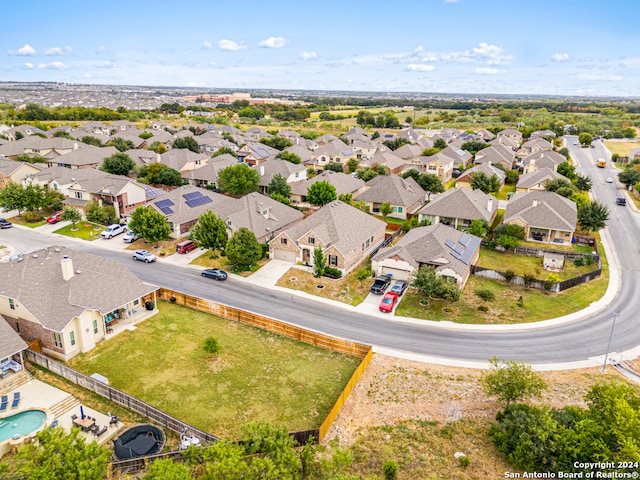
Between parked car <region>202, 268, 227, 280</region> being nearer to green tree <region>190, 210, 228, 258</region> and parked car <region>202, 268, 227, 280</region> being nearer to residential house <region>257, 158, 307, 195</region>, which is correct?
green tree <region>190, 210, 228, 258</region>

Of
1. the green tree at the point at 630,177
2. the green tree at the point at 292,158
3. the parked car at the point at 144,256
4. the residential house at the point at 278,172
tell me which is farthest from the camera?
the green tree at the point at 292,158

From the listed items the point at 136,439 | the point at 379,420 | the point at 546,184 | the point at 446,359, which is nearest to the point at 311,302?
the point at 446,359

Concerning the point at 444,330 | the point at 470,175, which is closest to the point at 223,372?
the point at 444,330

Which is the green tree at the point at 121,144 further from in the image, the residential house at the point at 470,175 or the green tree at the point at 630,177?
the green tree at the point at 630,177

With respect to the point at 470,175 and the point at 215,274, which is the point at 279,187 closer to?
the point at 215,274

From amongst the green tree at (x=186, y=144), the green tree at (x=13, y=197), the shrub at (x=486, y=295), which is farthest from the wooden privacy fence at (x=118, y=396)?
the green tree at (x=186, y=144)

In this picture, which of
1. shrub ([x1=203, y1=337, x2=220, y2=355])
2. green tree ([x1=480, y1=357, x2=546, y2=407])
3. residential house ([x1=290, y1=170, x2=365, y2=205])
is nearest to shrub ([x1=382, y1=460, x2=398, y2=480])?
green tree ([x1=480, y1=357, x2=546, y2=407])
